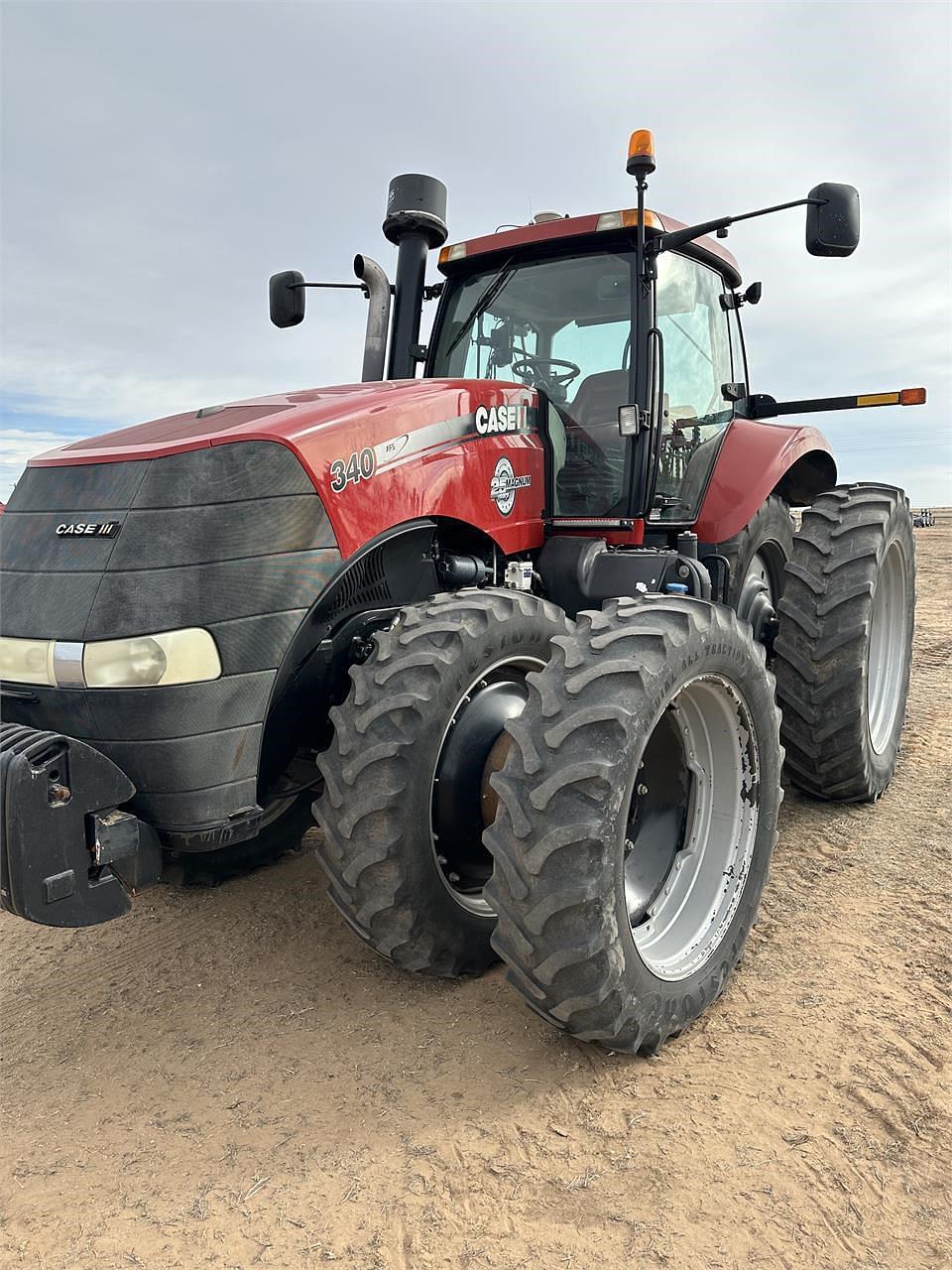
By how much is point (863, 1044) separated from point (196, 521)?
2.29 metres

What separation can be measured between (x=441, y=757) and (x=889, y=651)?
3.35 m

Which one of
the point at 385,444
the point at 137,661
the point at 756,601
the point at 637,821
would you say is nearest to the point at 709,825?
the point at 637,821

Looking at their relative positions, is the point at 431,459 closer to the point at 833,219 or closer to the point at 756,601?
the point at 833,219

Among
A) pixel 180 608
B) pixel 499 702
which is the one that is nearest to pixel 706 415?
pixel 499 702

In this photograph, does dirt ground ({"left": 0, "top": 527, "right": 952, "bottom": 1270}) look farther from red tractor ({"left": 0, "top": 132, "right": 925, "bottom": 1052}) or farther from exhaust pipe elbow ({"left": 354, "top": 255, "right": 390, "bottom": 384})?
exhaust pipe elbow ({"left": 354, "top": 255, "right": 390, "bottom": 384})

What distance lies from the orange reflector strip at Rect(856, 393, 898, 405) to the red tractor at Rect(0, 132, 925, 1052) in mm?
1150

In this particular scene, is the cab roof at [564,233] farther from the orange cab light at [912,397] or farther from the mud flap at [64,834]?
the mud flap at [64,834]

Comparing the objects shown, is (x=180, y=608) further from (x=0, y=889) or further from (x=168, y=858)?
(x=168, y=858)

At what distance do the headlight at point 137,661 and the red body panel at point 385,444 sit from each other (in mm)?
517

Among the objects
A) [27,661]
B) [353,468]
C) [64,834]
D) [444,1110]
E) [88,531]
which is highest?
[353,468]

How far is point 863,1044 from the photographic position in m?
2.57

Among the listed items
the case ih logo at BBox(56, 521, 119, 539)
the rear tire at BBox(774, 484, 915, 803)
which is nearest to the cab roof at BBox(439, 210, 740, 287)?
the rear tire at BBox(774, 484, 915, 803)

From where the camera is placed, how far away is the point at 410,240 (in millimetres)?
3863

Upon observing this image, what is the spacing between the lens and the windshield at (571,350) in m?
3.71
